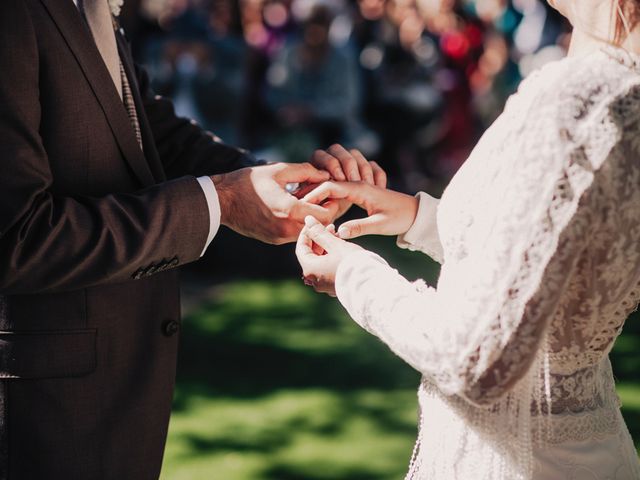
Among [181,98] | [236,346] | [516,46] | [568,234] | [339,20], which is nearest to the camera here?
[568,234]

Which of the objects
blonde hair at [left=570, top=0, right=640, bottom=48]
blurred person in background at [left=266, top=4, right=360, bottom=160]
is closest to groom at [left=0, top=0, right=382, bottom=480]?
blonde hair at [left=570, top=0, right=640, bottom=48]

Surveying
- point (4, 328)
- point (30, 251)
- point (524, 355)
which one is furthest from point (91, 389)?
point (524, 355)

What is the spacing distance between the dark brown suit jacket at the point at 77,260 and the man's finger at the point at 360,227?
39 centimetres

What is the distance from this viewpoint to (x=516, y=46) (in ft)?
46.9

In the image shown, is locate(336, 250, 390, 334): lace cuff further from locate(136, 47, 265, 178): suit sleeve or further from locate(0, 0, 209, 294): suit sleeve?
locate(136, 47, 265, 178): suit sleeve

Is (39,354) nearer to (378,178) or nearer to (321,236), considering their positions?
(321,236)

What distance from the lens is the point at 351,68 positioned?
9.78 meters

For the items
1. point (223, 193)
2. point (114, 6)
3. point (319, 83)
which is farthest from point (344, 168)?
Answer: point (319, 83)

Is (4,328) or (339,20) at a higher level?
(339,20)

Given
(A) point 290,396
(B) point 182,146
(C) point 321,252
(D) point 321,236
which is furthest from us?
(A) point 290,396

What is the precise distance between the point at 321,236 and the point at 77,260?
2.03 ft

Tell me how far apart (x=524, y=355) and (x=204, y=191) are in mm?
1095

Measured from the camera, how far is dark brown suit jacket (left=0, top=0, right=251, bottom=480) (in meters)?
2.04

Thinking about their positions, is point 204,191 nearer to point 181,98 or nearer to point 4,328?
point 4,328
